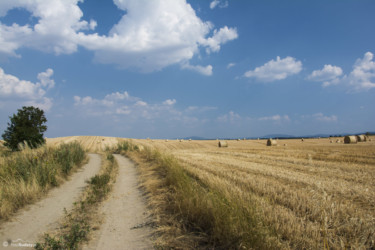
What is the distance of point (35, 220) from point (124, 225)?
2428mm

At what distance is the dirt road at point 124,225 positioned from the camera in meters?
4.02

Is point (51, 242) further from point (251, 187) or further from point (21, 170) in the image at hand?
point (21, 170)

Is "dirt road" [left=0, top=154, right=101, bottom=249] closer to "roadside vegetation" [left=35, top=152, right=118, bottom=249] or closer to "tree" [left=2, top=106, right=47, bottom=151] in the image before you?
"roadside vegetation" [left=35, top=152, right=118, bottom=249]

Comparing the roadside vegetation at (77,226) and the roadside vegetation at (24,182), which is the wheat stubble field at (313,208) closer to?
the roadside vegetation at (77,226)

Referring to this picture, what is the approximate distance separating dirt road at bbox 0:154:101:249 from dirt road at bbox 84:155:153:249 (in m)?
1.26

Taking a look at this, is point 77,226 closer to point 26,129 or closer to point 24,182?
point 24,182

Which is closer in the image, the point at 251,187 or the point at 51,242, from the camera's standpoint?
the point at 51,242

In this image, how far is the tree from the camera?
26703 mm

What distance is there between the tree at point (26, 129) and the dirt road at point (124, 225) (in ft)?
84.3

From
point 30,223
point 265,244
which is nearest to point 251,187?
point 265,244

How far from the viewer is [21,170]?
880 cm

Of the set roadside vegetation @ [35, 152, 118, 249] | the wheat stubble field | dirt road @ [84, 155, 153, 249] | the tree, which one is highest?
the tree

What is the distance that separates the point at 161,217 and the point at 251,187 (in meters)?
3.50

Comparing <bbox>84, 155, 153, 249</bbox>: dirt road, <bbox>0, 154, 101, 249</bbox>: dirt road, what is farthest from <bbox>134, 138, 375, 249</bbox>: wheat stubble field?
<bbox>0, 154, 101, 249</bbox>: dirt road
